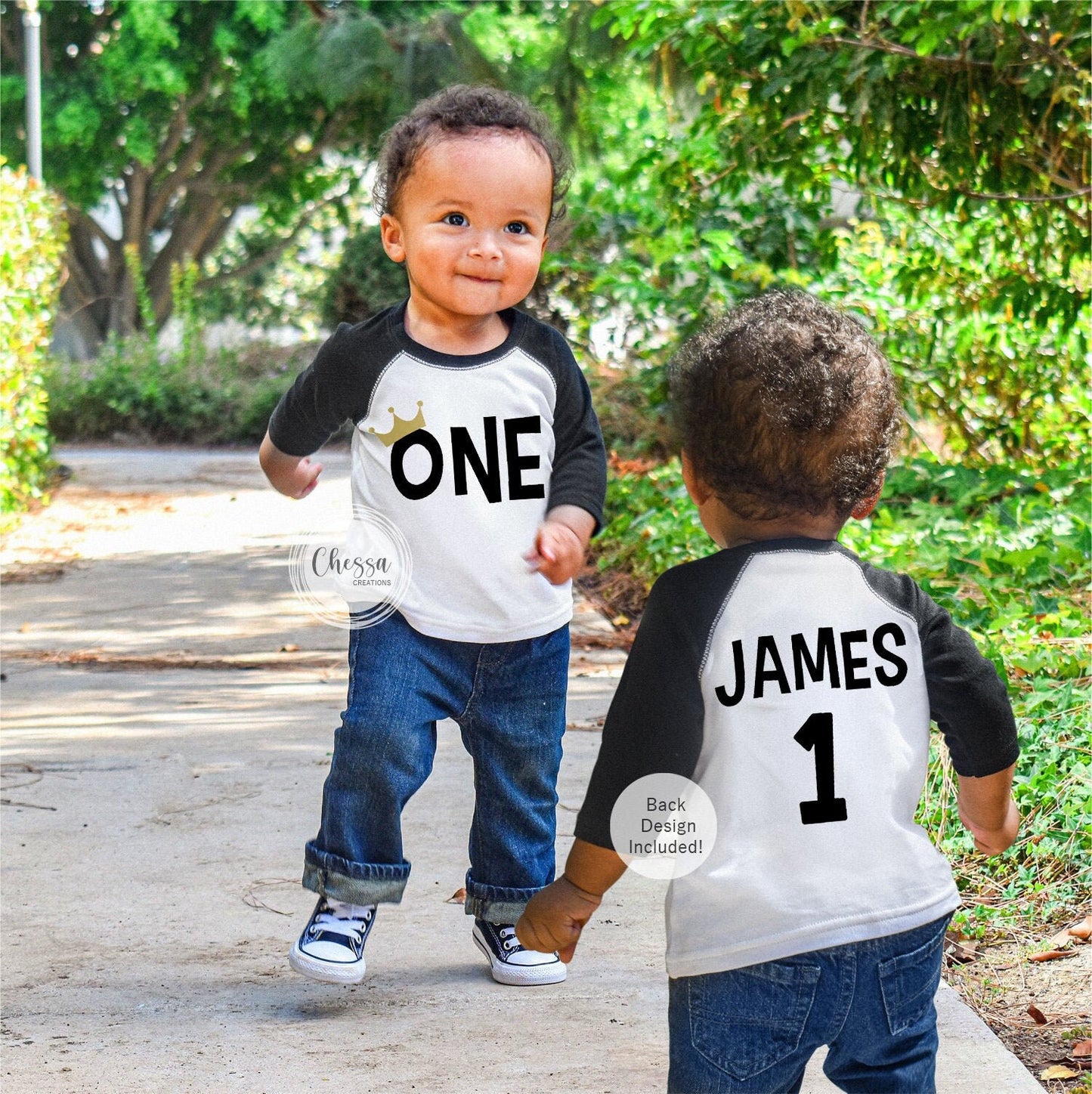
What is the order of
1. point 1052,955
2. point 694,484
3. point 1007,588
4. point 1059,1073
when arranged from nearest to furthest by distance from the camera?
point 694,484 → point 1059,1073 → point 1052,955 → point 1007,588

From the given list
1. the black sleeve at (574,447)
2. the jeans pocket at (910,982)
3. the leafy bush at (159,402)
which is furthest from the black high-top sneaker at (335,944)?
the leafy bush at (159,402)

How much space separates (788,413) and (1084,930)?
152cm

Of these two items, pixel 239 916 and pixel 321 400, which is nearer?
pixel 321 400

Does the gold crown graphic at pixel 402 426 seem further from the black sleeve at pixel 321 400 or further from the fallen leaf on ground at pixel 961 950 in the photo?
the fallen leaf on ground at pixel 961 950

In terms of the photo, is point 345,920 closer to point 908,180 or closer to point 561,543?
point 561,543

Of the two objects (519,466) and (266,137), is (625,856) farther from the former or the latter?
(266,137)

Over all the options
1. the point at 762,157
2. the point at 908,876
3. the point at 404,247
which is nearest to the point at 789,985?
the point at 908,876

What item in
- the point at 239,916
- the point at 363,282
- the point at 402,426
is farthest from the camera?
the point at 363,282

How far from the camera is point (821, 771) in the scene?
1541 mm

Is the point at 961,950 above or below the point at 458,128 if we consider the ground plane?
below

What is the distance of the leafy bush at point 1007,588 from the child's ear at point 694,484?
1460 mm

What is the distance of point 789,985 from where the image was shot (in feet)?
5.04

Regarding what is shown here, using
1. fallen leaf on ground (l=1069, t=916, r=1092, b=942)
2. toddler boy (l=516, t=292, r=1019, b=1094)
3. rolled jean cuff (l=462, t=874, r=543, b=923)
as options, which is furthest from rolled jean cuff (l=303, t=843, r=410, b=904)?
fallen leaf on ground (l=1069, t=916, r=1092, b=942)

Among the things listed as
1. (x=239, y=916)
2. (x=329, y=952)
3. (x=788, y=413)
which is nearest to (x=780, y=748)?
(x=788, y=413)
